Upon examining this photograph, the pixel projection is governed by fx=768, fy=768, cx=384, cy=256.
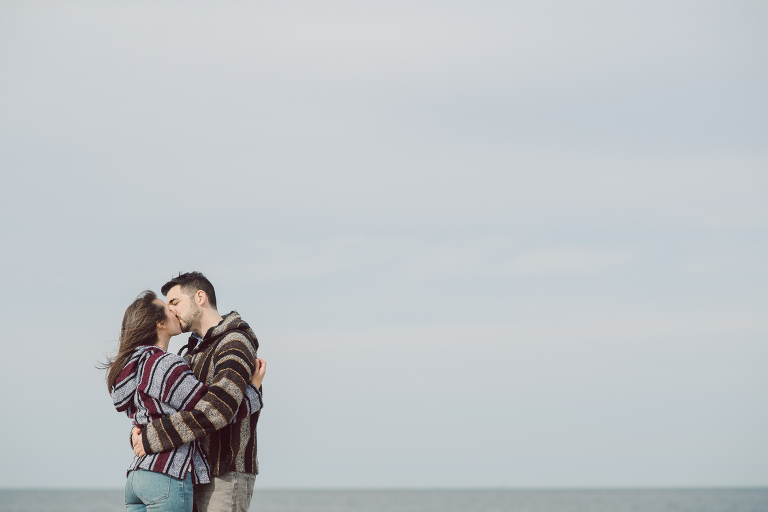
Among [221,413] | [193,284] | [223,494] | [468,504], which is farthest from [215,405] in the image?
[468,504]

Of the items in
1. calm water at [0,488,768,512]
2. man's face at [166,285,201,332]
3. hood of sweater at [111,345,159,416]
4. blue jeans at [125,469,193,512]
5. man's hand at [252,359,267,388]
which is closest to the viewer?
blue jeans at [125,469,193,512]

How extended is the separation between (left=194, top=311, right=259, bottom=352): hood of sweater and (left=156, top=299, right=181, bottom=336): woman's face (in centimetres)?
15

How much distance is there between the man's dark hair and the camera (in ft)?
13.4

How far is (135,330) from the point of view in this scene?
3.75 metres

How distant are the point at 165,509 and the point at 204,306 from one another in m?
1.05

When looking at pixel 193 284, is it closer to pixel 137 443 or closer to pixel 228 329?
pixel 228 329

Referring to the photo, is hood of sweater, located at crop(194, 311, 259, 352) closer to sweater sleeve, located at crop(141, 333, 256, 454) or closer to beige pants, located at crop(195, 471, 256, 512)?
sweater sleeve, located at crop(141, 333, 256, 454)

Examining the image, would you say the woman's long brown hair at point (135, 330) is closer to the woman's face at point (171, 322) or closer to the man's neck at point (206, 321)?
the woman's face at point (171, 322)

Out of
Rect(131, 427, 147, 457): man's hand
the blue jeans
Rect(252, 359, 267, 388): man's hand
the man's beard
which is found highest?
the man's beard

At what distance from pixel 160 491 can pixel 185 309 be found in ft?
3.12

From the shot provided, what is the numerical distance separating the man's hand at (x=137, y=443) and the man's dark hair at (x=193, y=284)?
0.75 metres

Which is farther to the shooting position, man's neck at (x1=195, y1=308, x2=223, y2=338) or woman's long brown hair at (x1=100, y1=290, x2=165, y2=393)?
man's neck at (x1=195, y1=308, x2=223, y2=338)

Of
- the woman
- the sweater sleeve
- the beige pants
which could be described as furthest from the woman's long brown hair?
the beige pants

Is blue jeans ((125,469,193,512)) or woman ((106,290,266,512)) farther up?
woman ((106,290,266,512))
